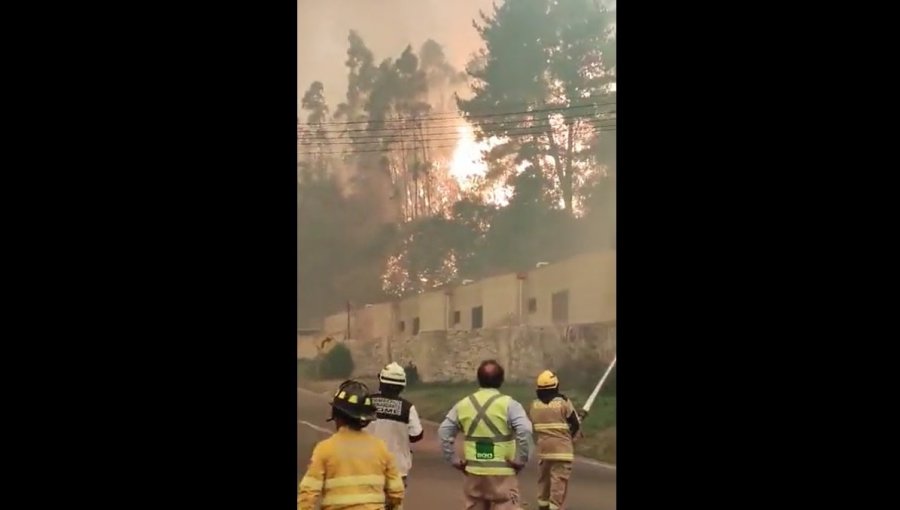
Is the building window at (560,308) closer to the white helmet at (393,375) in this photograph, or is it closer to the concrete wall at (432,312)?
the concrete wall at (432,312)

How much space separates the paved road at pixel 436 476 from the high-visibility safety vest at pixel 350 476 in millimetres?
717

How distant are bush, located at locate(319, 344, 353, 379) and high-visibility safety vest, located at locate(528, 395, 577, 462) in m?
0.97

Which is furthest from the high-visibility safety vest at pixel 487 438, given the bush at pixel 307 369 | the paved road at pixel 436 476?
the bush at pixel 307 369

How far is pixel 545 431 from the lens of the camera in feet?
15.0

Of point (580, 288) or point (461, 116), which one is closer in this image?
point (580, 288)

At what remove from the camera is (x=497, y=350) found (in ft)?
15.3

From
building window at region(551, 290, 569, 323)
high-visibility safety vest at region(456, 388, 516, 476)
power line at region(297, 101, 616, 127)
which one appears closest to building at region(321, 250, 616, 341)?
building window at region(551, 290, 569, 323)

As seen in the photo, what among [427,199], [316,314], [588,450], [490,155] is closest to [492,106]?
[490,155]

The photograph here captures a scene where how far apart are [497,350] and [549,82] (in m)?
1.44

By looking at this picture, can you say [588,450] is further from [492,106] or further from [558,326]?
[492,106]

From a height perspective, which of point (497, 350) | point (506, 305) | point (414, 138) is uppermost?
point (414, 138)

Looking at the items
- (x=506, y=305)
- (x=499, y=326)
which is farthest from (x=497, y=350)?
(x=506, y=305)

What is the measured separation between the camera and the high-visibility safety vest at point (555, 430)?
4.58 m

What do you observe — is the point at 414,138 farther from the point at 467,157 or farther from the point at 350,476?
the point at 350,476
